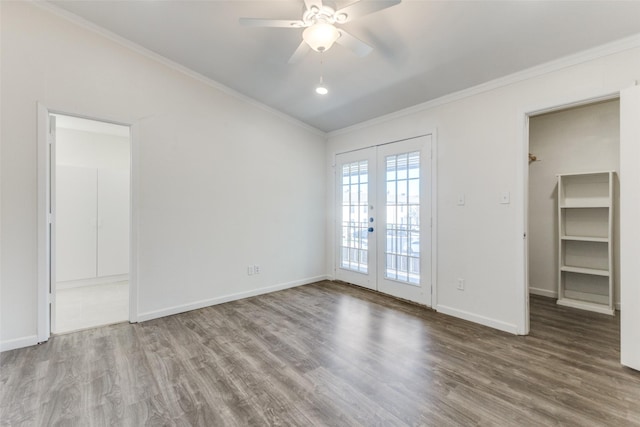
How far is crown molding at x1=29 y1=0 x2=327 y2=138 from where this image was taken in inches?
103

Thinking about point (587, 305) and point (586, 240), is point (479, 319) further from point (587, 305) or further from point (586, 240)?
point (586, 240)

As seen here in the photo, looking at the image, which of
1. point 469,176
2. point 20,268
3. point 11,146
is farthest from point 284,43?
point 20,268

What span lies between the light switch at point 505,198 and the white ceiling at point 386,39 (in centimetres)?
123

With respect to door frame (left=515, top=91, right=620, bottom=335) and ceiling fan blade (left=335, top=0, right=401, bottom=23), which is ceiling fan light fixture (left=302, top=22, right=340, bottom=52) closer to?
ceiling fan blade (left=335, top=0, right=401, bottom=23)

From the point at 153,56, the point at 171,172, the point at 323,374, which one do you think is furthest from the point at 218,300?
the point at 153,56

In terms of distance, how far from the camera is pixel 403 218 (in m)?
3.75

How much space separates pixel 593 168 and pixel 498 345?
112 inches

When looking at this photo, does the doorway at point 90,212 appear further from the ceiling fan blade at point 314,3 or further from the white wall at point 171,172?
the ceiling fan blade at point 314,3

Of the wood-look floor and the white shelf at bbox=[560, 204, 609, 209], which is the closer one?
the wood-look floor

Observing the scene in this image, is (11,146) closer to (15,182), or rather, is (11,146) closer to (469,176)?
(15,182)

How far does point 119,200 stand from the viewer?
4.68 metres

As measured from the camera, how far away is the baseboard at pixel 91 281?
4.29 meters

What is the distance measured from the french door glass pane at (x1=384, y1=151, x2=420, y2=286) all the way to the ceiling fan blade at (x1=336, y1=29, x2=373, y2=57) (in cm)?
180

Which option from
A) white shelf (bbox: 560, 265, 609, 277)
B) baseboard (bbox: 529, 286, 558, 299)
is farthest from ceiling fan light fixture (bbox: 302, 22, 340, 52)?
baseboard (bbox: 529, 286, 558, 299)
